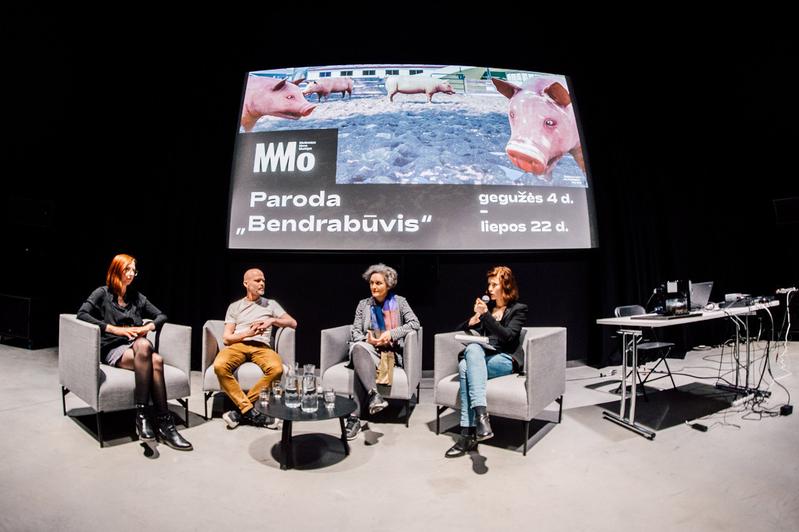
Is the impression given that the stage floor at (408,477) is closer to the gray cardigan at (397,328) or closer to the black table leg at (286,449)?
the black table leg at (286,449)

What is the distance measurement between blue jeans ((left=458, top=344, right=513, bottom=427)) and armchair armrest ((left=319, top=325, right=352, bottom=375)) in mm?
1025

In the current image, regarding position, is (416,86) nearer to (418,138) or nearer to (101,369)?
(418,138)

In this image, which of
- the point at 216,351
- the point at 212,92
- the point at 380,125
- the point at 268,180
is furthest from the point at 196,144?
the point at 216,351

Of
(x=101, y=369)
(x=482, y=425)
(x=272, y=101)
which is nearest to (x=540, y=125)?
(x=272, y=101)

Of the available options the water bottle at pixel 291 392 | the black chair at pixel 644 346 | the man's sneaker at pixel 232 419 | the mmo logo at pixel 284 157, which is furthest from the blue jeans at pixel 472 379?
the mmo logo at pixel 284 157

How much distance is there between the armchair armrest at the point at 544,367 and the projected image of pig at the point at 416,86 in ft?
8.74

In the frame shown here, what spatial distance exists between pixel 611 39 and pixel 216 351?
17.0ft

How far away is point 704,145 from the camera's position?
20.4ft

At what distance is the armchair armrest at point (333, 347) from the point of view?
3.50 meters

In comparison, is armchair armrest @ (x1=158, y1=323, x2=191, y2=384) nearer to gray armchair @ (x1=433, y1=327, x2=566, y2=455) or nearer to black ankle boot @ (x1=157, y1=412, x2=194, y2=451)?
black ankle boot @ (x1=157, y1=412, x2=194, y2=451)

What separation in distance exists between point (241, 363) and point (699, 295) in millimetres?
3481

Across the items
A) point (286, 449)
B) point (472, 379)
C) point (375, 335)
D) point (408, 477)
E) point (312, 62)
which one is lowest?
point (408, 477)

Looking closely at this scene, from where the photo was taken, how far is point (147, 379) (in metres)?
2.92

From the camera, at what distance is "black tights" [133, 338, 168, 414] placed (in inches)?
115
